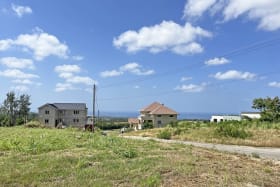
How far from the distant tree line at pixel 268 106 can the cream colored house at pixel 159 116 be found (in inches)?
700

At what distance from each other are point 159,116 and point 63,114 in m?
22.3

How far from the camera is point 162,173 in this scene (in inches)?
324

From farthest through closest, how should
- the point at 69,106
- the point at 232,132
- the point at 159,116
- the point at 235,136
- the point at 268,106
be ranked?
the point at 69,106
the point at 159,116
the point at 268,106
the point at 232,132
the point at 235,136

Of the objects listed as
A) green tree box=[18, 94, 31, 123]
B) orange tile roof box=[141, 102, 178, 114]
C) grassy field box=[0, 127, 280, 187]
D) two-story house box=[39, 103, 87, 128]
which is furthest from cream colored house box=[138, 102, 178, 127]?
grassy field box=[0, 127, 280, 187]

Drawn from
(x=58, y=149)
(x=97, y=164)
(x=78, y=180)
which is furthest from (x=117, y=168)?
(x=58, y=149)

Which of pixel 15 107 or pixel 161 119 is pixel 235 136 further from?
pixel 15 107

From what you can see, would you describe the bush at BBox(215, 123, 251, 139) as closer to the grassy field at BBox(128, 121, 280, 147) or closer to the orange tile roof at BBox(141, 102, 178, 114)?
the grassy field at BBox(128, 121, 280, 147)

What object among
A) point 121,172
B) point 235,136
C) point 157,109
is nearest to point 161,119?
point 157,109

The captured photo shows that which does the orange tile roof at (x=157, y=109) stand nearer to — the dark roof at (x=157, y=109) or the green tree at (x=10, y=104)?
the dark roof at (x=157, y=109)

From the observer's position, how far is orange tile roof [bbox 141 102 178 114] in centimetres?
6656

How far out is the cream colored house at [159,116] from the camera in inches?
2591

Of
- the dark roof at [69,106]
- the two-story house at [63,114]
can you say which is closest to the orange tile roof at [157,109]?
the dark roof at [69,106]

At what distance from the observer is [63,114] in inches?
2771

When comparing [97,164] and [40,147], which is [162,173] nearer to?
[97,164]
